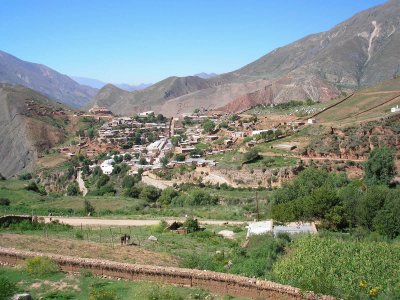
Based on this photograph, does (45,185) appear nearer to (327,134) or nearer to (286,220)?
(327,134)

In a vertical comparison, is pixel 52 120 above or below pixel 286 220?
above

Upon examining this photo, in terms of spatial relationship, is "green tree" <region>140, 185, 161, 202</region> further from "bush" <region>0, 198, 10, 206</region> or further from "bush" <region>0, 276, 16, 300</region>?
"bush" <region>0, 276, 16, 300</region>

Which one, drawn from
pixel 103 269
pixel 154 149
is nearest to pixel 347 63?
pixel 154 149

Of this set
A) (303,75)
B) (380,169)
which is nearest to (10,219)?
(380,169)

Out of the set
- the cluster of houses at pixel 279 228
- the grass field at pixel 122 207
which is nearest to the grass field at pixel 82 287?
the cluster of houses at pixel 279 228

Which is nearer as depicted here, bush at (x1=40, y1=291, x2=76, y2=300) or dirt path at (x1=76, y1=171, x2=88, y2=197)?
→ bush at (x1=40, y1=291, x2=76, y2=300)

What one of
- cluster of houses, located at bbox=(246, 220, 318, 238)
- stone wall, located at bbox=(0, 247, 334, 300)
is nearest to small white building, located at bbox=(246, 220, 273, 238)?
cluster of houses, located at bbox=(246, 220, 318, 238)

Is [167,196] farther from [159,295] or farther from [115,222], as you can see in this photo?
[159,295]
